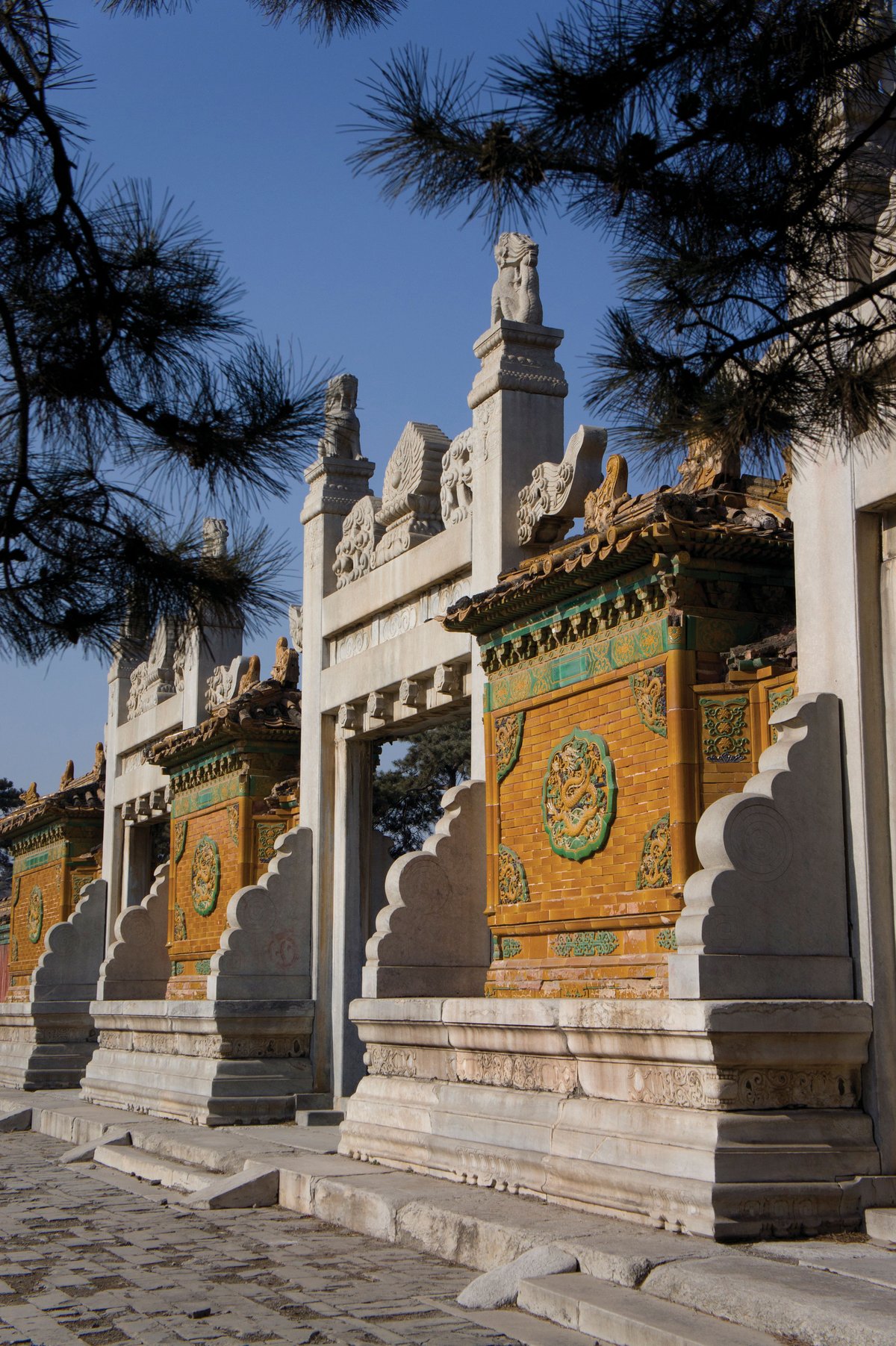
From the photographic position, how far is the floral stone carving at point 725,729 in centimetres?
806

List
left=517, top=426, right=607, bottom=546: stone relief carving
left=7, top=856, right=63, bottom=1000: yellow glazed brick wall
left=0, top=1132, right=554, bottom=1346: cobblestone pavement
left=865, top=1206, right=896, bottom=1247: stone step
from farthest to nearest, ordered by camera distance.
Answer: left=7, top=856, right=63, bottom=1000: yellow glazed brick wall < left=517, top=426, right=607, bottom=546: stone relief carving < left=865, top=1206, right=896, bottom=1247: stone step < left=0, top=1132, right=554, bottom=1346: cobblestone pavement

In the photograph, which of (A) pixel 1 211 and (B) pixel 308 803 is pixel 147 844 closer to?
(B) pixel 308 803

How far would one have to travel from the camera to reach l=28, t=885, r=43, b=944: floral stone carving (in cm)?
2311

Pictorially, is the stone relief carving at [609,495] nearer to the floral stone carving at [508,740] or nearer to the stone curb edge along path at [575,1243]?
the floral stone carving at [508,740]

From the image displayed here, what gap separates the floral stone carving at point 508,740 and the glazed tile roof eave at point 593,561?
1.99ft

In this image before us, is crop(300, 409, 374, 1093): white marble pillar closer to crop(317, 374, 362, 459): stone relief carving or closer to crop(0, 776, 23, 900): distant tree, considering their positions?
crop(317, 374, 362, 459): stone relief carving

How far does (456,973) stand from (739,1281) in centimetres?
500

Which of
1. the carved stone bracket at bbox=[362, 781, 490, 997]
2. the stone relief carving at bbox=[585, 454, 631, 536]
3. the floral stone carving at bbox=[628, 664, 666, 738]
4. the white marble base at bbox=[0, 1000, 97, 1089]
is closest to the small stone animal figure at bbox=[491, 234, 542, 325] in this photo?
the stone relief carving at bbox=[585, 454, 631, 536]

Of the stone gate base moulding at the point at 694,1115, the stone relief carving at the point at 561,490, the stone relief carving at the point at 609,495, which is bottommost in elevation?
the stone gate base moulding at the point at 694,1115

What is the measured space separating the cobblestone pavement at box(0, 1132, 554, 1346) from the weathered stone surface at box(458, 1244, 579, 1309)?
111mm

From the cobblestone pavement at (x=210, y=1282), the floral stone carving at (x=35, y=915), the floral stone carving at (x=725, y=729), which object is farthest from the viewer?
the floral stone carving at (x=35, y=915)

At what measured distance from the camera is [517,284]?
11.2 metres

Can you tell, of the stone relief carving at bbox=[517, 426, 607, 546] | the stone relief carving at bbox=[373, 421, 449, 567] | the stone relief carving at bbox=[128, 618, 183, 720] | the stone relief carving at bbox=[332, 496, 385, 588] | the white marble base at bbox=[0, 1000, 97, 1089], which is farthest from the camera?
the stone relief carving at bbox=[128, 618, 183, 720]

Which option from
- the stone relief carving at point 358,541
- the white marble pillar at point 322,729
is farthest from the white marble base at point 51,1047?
the stone relief carving at point 358,541
